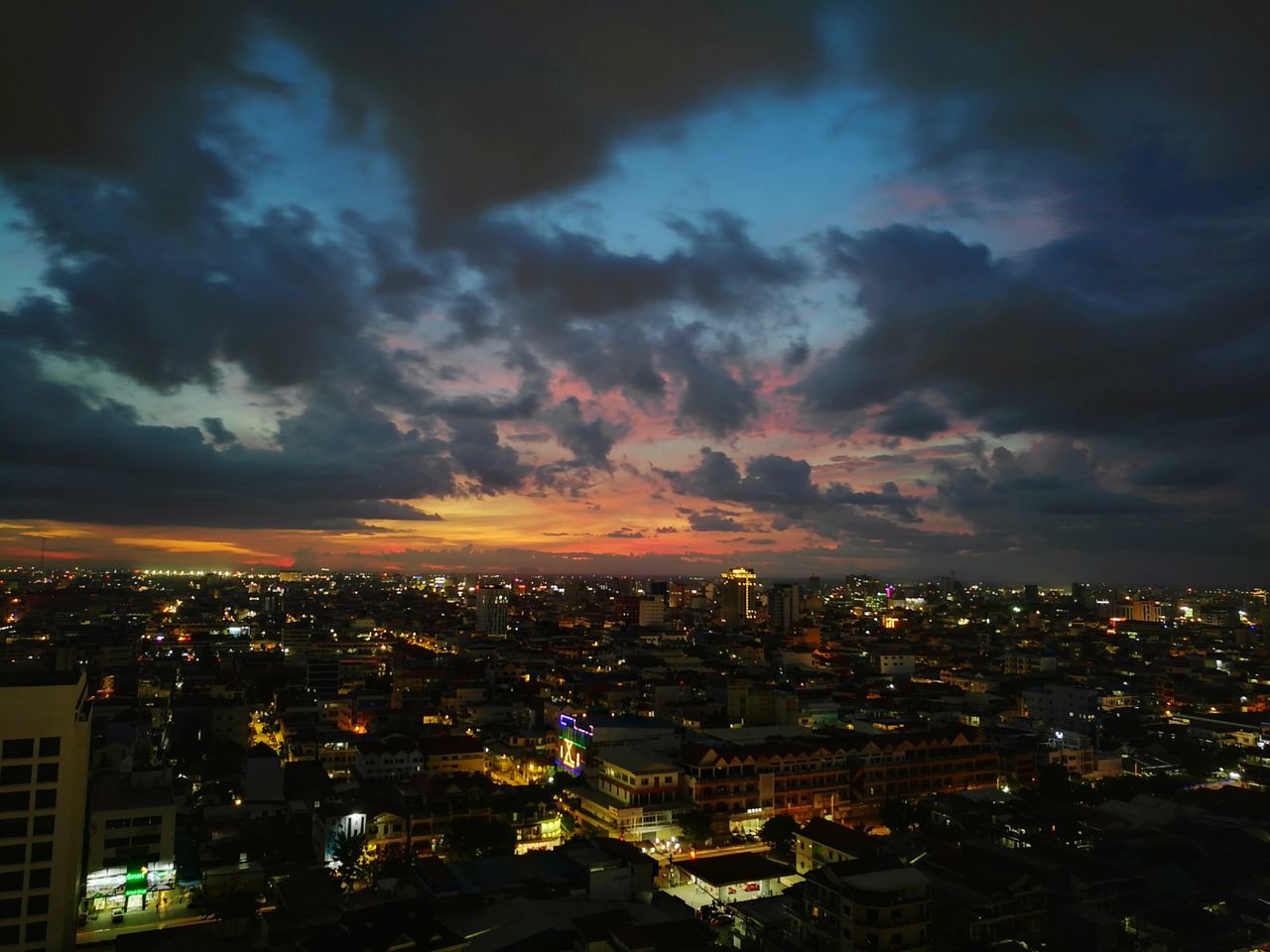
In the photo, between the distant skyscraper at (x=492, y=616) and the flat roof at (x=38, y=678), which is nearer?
the flat roof at (x=38, y=678)

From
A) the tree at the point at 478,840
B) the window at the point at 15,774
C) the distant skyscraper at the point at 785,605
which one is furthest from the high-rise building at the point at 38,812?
the distant skyscraper at the point at 785,605

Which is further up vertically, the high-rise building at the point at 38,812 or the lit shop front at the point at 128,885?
the high-rise building at the point at 38,812

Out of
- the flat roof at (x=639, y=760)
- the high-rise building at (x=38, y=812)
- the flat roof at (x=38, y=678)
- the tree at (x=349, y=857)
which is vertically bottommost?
the tree at (x=349, y=857)

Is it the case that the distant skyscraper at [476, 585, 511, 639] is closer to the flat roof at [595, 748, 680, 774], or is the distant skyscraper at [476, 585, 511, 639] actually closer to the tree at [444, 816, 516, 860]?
the flat roof at [595, 748, 680, 774]

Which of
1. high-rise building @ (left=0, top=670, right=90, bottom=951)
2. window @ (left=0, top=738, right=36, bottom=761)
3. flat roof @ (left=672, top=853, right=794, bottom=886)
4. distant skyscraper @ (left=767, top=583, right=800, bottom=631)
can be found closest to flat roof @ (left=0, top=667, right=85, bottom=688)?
high-rise building @ (left=0, top=670, right=90, bottom=951)

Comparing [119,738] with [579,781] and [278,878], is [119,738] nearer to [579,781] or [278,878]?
[278,878]

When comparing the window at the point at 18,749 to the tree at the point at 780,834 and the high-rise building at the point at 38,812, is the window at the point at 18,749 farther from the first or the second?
the tree at the point at 780,834

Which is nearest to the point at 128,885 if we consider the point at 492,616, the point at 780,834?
the point at 780,834
